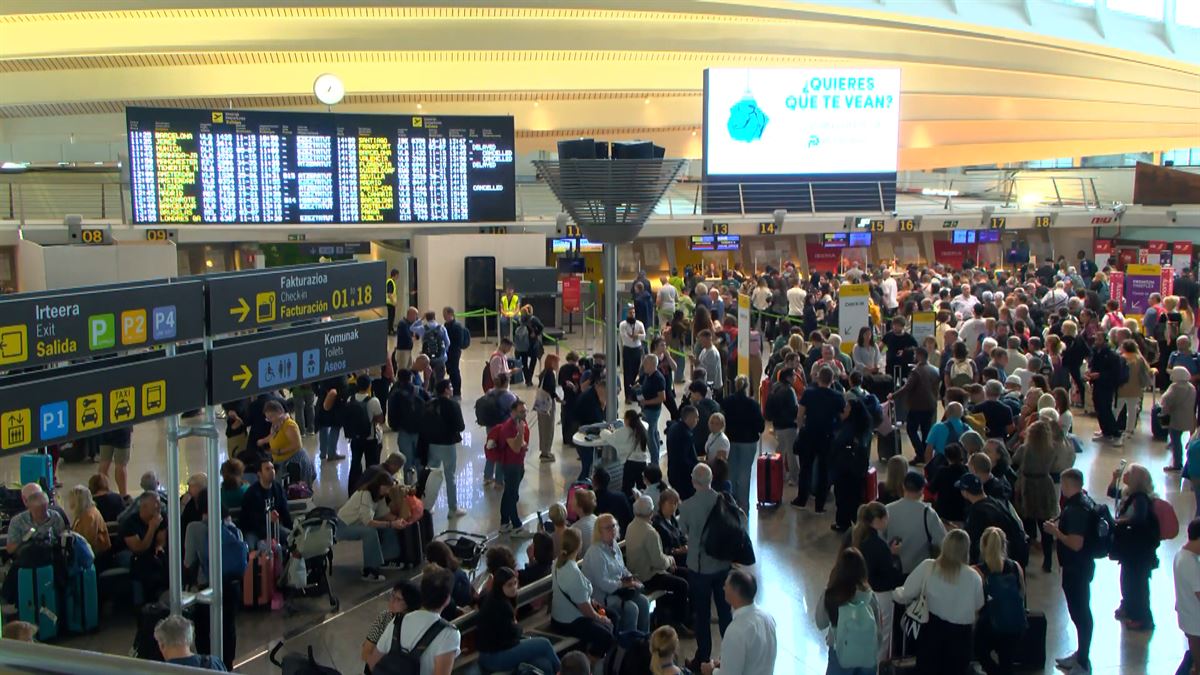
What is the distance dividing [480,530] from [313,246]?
14.4 m

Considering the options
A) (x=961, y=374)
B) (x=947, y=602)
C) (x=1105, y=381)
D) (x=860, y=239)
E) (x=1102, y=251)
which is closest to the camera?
(x=947, y=602)

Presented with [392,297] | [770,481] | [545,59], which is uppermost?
[545,59]

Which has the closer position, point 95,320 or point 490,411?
point 95,320

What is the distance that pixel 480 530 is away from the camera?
10.4 meters

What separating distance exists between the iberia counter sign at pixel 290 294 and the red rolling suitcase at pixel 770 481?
4890 millimetres

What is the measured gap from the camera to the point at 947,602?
647cm

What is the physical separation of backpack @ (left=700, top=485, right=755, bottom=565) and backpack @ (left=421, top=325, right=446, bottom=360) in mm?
8284

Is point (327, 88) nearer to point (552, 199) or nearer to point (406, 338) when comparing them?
point (406, 338)

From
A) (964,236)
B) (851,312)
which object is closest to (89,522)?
(851,312)

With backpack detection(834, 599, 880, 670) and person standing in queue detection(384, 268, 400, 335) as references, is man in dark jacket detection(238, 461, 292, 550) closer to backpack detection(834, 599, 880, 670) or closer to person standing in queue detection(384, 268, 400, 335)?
backpack detection(834, 599, 880, 670)

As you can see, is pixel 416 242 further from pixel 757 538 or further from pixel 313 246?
pixel 757 538

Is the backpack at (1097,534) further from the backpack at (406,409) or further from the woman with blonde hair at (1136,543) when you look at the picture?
the backpack at (406,409)

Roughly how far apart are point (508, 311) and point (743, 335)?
5772 millimetres

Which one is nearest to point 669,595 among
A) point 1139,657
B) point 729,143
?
point 1139,657
